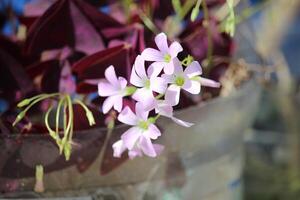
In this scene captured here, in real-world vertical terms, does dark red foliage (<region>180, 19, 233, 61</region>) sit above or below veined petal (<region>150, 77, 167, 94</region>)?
below

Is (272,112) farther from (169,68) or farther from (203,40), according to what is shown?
(169,68)

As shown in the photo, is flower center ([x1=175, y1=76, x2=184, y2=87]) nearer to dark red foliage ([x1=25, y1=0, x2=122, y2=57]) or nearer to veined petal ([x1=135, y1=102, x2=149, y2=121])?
veined petal ([x1=135, y1=102, x2=149, y2=121])

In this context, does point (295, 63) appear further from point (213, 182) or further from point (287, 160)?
point (213, 182)

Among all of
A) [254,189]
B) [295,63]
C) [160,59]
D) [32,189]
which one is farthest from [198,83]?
[295,63]

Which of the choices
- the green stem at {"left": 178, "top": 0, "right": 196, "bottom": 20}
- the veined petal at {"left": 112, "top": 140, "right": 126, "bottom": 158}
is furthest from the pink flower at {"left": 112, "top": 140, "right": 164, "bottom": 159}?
the green stem at {"left": 178, "top": 0, "right": 196, "bottom": 20}

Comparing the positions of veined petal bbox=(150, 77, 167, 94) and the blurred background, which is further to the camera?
the blurred background

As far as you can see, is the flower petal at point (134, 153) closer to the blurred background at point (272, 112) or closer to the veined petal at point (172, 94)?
the veined petal at point (172, 94)
